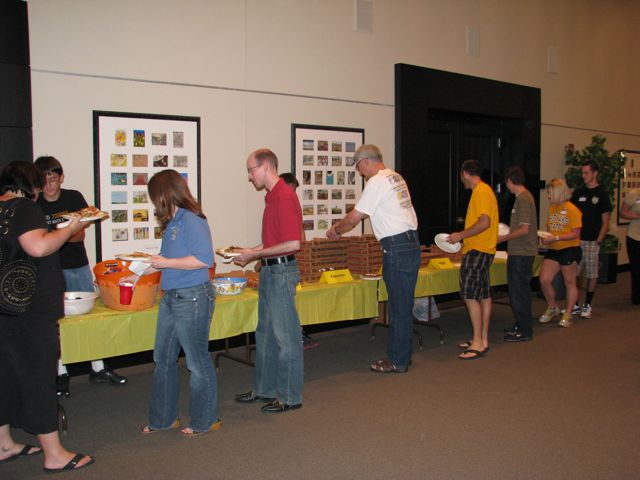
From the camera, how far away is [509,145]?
8133 mm

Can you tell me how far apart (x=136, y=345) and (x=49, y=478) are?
3.09 ft

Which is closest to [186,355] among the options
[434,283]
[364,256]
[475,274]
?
[364,256]

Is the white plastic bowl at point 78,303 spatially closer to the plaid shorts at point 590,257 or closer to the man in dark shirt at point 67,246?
the man in dark shirt at point 67,246

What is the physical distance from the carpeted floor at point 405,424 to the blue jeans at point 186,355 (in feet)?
0.39

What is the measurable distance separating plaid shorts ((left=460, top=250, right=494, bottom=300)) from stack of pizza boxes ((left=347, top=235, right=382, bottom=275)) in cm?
70

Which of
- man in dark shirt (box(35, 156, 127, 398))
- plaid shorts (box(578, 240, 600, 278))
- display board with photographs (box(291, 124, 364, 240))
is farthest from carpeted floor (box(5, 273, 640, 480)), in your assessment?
plaid shorts (box(578, 240, 600, 278))

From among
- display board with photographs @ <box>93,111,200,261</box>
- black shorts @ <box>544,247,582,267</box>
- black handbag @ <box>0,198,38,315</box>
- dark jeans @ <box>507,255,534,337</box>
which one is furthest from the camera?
black shorts @ <box>544,247,582,267</box>

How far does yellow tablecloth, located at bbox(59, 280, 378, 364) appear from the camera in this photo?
3.48 metres

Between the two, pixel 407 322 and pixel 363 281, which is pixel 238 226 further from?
pixel 407 322

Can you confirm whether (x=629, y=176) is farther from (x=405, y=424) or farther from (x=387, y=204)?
(x=405, y=424)

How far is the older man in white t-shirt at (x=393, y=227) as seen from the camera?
14.2 feet

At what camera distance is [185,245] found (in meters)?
3.13

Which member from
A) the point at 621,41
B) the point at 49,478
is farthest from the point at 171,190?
the point at 621,41

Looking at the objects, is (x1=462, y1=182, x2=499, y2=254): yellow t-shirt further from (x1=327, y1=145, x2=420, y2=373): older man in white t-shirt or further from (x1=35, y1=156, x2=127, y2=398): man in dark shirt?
(x1=35, y1=156, x2=127, y2=398): man in dark shirt
